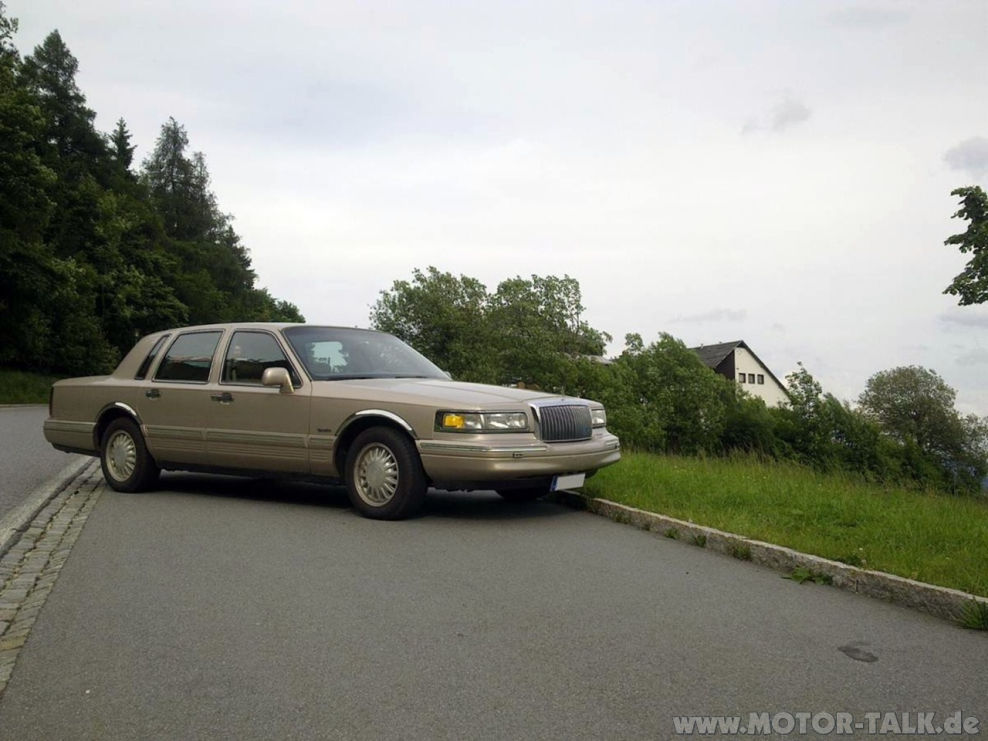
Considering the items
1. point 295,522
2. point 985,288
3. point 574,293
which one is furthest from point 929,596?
point 574,293

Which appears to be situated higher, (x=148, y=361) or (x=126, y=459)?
(x=148, y=361)

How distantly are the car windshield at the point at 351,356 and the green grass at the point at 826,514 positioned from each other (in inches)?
86.0

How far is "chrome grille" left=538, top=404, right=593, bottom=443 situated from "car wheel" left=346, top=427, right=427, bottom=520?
3.66ft

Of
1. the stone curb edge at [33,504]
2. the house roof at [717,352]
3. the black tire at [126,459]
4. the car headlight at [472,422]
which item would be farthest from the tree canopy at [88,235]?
the house roof at [717,352]

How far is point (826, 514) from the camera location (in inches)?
292

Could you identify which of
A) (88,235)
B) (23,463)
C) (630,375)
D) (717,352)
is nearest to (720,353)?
(717,352)

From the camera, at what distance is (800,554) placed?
597 centimetres

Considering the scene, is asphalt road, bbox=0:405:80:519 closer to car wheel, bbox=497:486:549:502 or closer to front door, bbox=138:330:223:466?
front door, bbox=138:330:223:466

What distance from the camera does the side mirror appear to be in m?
8.12

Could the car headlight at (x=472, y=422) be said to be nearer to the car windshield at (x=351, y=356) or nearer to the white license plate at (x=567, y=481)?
the white license plate at (x=567, y=481)

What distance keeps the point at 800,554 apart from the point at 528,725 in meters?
3.25

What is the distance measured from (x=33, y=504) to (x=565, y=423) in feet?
16.4

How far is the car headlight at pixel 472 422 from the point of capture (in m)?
7.45

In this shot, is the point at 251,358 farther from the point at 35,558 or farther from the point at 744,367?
the point at 744,367
